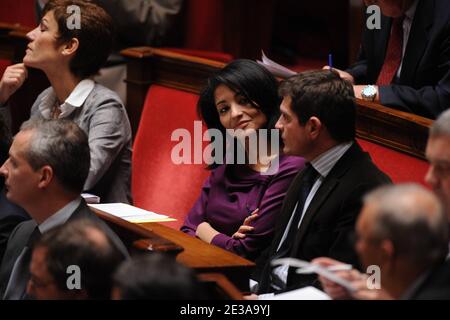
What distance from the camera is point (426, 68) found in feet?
5.98

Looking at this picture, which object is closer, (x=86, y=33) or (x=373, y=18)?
(x=373, y=18)

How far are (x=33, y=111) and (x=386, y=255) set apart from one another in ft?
4.23

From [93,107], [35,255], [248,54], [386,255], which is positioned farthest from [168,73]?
[386,255]

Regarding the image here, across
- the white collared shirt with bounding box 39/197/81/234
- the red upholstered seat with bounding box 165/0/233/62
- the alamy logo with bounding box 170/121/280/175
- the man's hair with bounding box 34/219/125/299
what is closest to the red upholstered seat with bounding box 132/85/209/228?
the alamy logo with bounding box 170/121/280/175

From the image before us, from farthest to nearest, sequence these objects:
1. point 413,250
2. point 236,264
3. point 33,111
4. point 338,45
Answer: point 338,45 → point 33,111 → point 236,264 → point 413,250

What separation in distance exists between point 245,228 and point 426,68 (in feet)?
1.41

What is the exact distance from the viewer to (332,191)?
1.58m

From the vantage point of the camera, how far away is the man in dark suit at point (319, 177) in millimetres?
1556

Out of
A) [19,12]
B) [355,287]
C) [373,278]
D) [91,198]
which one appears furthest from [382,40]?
[19,12]

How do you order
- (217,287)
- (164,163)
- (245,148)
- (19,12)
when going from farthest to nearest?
1. (19,12)
2. (164,163)
3. (245,148)
4. (217,287)

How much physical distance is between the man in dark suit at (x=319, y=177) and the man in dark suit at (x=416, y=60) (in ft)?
0.62

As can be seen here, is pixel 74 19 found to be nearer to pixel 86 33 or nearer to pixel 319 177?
pixel 86 33

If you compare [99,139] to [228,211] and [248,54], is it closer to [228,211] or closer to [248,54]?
[228,211]
